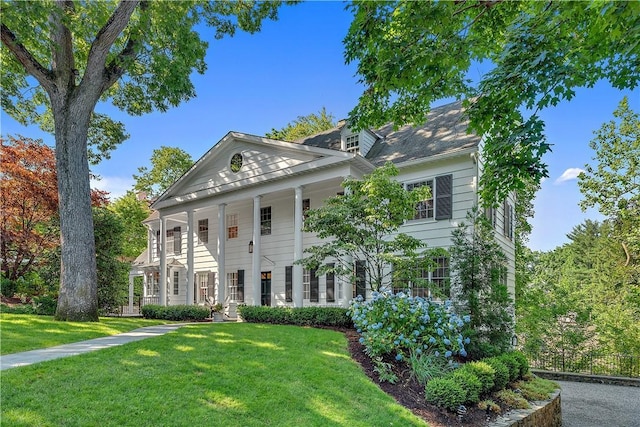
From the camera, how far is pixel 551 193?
70.9 ft

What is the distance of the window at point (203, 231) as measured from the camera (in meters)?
19.4

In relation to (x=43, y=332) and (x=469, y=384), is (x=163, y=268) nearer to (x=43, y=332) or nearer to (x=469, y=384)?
(x=43, y=332)

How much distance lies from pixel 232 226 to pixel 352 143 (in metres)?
7.22

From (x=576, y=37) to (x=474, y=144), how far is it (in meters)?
6.32

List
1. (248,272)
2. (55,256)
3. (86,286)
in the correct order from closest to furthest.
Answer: (86,286) < (55,256) < (248,272)

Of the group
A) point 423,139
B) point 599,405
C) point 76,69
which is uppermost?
point 76,69

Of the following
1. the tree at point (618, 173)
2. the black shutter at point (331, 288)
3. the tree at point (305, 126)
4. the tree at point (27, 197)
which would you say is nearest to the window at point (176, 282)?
the tree at point (27, 197)

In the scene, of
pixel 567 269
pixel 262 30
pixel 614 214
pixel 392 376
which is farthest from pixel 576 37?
pixel 567 269

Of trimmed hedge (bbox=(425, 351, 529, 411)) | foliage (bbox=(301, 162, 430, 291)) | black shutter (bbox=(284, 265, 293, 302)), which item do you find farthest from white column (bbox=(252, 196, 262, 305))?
trimmed hedge (bbox=(425, 351, 529, 411))

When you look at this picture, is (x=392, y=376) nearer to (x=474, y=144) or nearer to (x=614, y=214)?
(x=474, y=144)

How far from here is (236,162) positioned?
54.3ft

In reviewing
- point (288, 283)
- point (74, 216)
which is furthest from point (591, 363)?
point (74, 216)

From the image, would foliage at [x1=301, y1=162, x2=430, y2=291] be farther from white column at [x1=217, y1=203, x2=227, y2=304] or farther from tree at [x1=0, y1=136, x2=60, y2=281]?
tree at [x1=0, y1=136, x2=60, y2=281]

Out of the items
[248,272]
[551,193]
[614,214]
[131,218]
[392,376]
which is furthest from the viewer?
[131,218]
